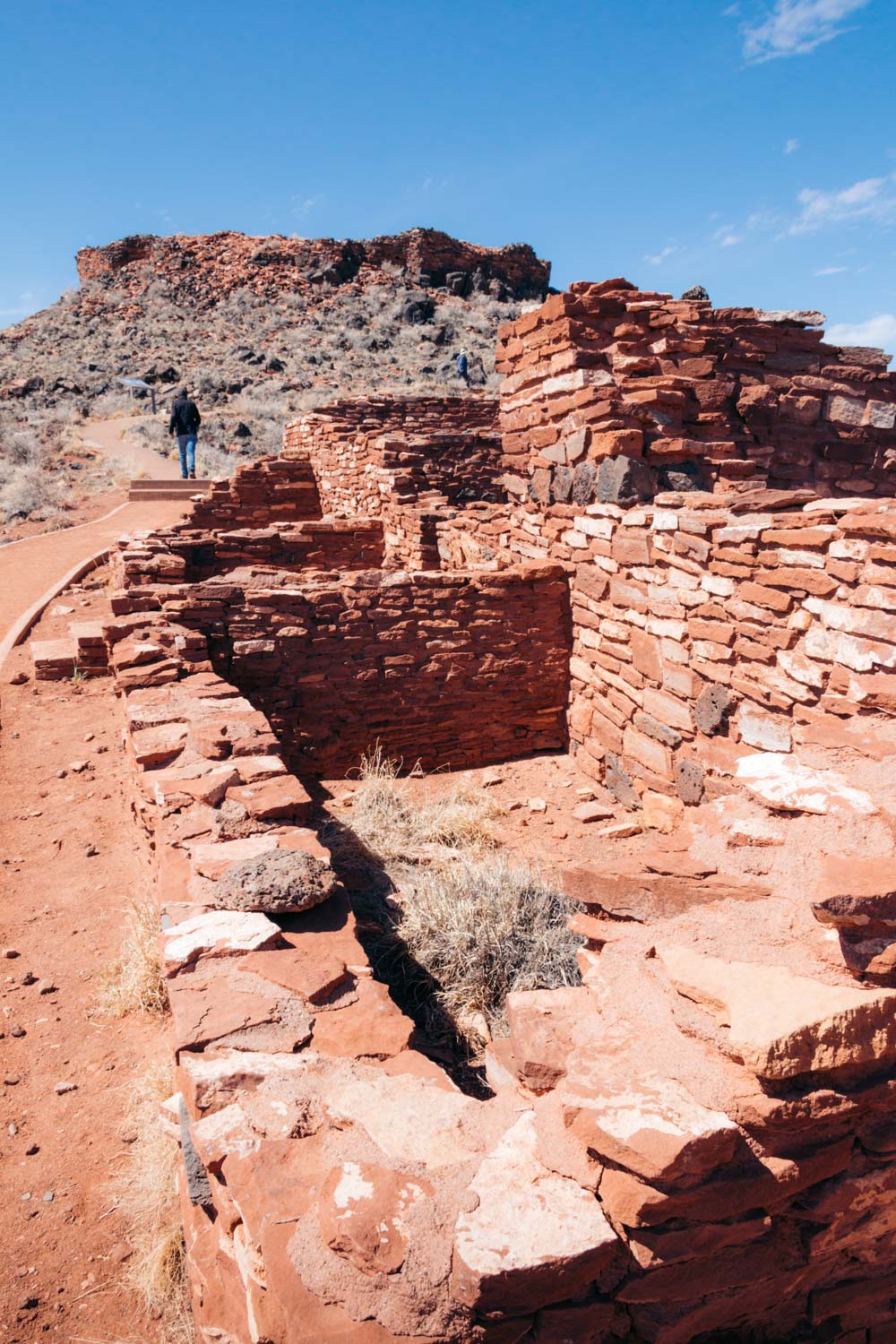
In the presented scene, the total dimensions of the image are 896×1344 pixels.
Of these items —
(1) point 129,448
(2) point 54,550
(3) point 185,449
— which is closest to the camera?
(2) point 54,550

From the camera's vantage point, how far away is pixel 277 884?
108 inches

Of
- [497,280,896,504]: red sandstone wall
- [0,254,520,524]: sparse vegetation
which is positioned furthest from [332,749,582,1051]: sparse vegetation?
[0,254,520,524]: sparse vegetation

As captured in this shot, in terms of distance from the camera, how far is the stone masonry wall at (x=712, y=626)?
361 centimetres

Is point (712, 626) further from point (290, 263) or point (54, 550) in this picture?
point (290, 263)

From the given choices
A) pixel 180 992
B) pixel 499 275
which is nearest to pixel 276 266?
pixel 499 275

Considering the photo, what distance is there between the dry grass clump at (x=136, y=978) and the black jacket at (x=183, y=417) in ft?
44.3

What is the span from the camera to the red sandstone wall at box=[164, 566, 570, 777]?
605 cm

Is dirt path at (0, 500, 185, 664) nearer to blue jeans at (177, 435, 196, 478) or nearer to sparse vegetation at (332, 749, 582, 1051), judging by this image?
blue jeans at (177, 435, 196, 478)

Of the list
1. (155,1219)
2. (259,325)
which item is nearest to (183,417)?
(155,1219)

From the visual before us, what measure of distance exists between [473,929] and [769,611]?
7.43ft

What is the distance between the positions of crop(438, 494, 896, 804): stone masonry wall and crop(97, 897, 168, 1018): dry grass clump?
2.99 meters

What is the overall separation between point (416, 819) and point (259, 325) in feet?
113

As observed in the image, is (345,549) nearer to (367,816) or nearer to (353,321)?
(367,816)

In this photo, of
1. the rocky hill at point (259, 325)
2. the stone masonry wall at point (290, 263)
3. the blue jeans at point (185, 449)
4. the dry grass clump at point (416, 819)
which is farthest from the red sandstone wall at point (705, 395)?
the stone masonry wall at point (290, 263)
